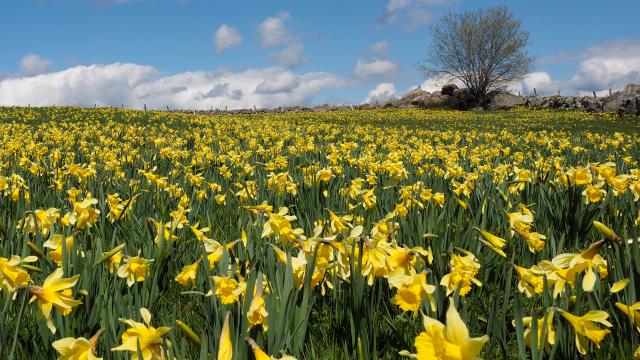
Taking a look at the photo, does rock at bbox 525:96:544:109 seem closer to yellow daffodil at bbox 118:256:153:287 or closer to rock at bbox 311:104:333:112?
rock at bbox 311:104:333:112

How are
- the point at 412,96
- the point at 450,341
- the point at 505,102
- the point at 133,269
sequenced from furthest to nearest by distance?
the point at 412,96
the point at 505,102
the point at 133,269
the point at 450,341

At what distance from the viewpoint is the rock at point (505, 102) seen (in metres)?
43.2

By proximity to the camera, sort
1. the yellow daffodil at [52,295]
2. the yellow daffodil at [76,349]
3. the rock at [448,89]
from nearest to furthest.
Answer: the yellow daffodil at [76,349]
the yellow daffodil at [52,295]
the rock at [448,89]

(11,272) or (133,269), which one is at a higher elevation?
(11,272)

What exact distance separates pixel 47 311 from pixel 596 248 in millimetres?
1485

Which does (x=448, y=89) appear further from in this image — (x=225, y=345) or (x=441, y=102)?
(x=225, y=345)

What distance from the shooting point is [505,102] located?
43781 mm

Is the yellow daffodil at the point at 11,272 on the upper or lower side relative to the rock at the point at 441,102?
lower

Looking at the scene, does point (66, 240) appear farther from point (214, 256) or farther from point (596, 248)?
point (596, 248)

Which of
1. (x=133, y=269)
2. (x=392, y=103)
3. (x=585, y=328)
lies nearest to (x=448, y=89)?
(x=392, y=103)

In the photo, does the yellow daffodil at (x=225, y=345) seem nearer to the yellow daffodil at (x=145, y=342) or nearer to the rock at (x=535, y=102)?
the yellow daffodil at (x=145, y=342)

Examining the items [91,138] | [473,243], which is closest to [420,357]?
[473,243]

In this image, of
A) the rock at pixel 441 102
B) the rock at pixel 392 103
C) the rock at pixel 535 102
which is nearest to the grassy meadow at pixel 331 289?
the rock at pixel 535 102

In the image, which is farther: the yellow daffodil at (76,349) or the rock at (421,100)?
the rock at (421,100)
